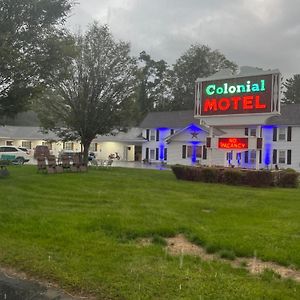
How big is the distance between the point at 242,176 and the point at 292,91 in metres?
76.9

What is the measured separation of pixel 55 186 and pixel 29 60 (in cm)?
508

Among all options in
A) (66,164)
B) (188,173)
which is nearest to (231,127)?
(188,173)

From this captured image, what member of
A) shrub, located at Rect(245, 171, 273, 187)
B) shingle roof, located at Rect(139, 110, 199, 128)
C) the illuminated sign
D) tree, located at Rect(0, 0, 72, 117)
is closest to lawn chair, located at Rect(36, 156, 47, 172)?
tree, located at Rect(0, 0, 72, 117)

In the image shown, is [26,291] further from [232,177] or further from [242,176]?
[232,177]

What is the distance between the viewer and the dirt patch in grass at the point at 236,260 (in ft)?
21.7

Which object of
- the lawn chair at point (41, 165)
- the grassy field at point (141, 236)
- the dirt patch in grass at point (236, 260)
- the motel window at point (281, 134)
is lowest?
the dirt patch in grass at point (236, 260)

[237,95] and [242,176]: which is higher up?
[237,95]

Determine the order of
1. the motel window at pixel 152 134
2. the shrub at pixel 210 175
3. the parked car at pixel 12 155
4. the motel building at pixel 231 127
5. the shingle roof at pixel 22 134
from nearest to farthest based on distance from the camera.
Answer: the shrub at pixel 210 175
the motel building at pixel 231 127
the parked car at pixel 12 155
the motel window at pixel 152 134
the shingle roof at pixel 22 134

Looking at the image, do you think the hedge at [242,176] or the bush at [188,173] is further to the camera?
the bush at [188,173]

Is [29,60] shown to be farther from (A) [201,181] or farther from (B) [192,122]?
(B) [192,122]

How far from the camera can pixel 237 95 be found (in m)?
26.2

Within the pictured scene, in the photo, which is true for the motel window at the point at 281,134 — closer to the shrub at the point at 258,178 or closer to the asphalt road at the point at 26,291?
the shrub at the point at 258,178

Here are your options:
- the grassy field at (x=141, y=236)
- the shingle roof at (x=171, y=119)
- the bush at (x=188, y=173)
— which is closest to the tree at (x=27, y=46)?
the grassy field at (x=141, y=236)

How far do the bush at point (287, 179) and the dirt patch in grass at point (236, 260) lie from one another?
15620mm
